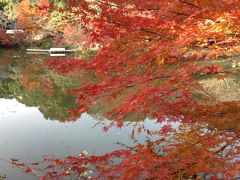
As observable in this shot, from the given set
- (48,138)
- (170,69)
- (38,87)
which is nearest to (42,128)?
(48,138)

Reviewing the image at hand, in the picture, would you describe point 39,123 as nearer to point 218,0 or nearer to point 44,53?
point 218,0

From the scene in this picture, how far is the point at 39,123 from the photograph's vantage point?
A: 45.5ft

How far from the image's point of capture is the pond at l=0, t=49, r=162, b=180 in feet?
35.1

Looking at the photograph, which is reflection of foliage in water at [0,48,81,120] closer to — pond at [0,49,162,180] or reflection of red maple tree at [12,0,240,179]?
pond at [0,49,162,180]

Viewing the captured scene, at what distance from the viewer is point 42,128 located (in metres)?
13.2

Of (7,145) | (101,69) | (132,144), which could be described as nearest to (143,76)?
(101,69)

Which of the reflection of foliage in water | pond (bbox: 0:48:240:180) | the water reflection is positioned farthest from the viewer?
the reflection of foliage in water

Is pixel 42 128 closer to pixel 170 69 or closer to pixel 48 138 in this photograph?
pixel 48 138

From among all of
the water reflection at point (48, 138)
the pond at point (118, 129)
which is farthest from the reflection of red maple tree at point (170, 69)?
the water reflection at point (48, 138)

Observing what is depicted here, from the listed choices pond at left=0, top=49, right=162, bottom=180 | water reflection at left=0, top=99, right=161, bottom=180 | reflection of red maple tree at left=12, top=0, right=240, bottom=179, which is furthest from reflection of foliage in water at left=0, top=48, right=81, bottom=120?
reflection of red maple tree at left=12, top=0, right=240, bottom=179

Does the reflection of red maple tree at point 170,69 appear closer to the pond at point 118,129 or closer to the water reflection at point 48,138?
the pond at point 118,129

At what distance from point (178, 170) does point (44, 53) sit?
3069 cm

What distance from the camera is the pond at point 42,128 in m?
10.7

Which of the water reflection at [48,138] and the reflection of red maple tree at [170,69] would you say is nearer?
the reflection of red maple tree at [170,69]
